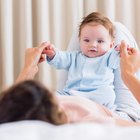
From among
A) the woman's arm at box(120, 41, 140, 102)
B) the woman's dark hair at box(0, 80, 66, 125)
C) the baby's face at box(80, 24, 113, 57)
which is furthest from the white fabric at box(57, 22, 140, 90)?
the woman's dark hair at box(0, 80, 66, 125)

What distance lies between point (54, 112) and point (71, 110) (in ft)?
1.24

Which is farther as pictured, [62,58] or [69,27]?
[69,27]

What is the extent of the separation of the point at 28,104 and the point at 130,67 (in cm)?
76

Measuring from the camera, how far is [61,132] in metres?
0.65

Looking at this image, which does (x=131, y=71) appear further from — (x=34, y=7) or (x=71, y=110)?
(x=34, y=7)

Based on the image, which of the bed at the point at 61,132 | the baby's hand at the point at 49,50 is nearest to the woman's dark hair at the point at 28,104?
the bed at the point at 61,132

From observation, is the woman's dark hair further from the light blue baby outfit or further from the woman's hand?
the light blue baby outfit

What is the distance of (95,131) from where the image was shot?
663 millimetres

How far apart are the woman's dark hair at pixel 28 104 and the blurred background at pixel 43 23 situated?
4.88 ft

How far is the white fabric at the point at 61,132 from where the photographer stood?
0.63m

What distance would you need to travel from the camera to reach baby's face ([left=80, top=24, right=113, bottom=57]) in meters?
1.67

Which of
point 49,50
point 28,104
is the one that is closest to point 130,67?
point 49,50

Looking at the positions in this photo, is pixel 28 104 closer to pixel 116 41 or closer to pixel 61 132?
pixel 61 132

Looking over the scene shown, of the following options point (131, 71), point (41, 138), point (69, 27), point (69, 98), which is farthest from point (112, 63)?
point (41, 138)
